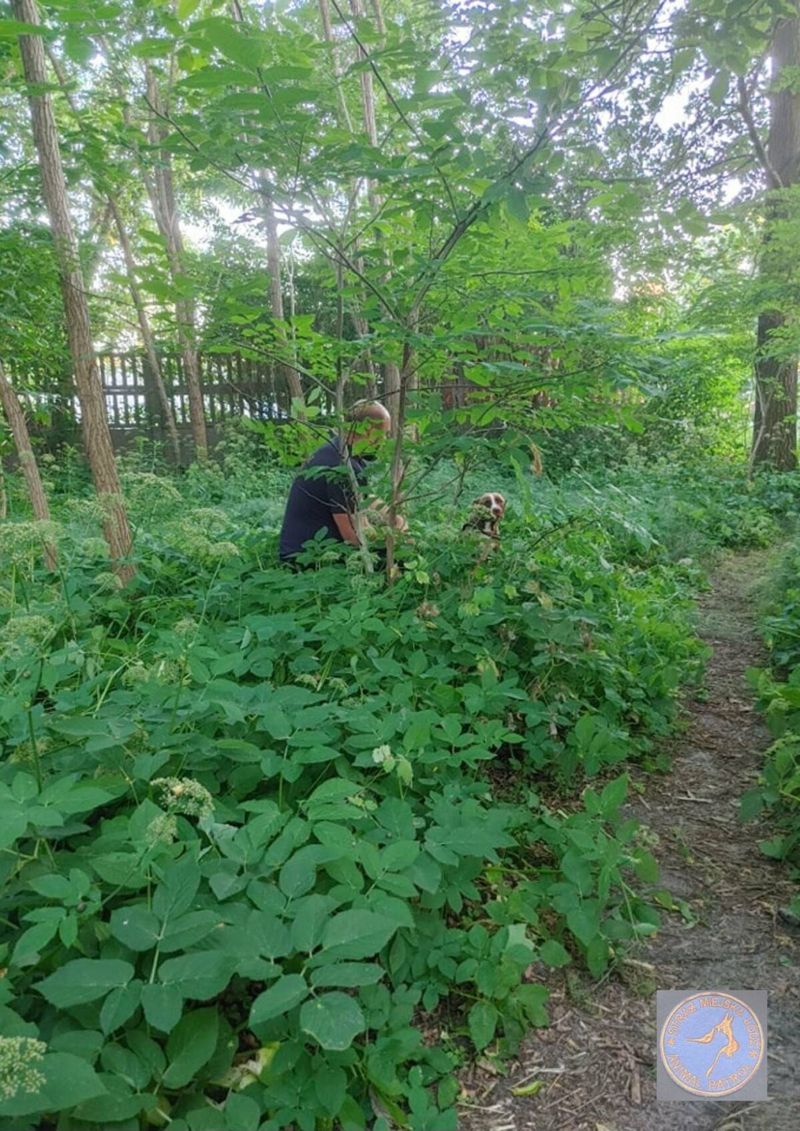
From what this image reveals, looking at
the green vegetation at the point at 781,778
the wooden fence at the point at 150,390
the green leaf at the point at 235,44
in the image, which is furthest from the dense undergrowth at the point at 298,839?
the wooden fence at the point at 150,390

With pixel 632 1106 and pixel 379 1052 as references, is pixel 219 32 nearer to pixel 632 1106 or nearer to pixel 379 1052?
pixel 379 1052

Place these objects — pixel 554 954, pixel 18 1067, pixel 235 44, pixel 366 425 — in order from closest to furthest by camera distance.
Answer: pixel 18 1067 < pixel 554 954 < pixel 235 44 < pixel 366 425

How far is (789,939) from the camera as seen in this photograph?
1.91 m

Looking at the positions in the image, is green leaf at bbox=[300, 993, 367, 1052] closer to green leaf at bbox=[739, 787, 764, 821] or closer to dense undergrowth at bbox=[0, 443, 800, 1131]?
dense undergrowth at bbox=[0, 443, 800, 1131]

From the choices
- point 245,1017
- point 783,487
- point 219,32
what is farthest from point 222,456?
point 245,1017

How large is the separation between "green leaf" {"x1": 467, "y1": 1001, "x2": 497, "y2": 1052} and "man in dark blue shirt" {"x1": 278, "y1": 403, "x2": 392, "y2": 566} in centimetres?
215

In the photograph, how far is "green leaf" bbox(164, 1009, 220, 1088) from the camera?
112 centimetres

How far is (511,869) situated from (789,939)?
0.79m

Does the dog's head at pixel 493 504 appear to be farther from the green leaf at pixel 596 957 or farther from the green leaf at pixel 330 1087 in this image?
the green leaf at pixel 330 1087

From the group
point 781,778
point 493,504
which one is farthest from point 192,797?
point 493,504

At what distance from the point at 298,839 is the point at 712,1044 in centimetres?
108

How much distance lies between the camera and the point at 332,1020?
3.51ft

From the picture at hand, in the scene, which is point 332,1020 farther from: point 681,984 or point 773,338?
point 773,338

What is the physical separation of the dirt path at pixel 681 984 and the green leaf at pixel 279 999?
0.62 m
